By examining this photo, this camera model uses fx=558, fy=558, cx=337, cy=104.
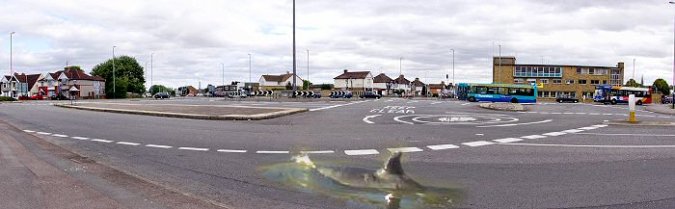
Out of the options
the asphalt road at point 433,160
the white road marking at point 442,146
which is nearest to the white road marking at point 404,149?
the asphalt road at point 433,160

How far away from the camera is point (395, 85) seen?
16550 cm

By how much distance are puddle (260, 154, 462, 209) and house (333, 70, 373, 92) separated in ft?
457

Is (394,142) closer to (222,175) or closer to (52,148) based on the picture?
(222,175)

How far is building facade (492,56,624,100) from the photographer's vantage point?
114875 millimetres

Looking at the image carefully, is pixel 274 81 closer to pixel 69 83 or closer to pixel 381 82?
pixel 381 82

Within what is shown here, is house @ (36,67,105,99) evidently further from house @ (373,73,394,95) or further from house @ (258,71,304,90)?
house @ (373,73,394,95)

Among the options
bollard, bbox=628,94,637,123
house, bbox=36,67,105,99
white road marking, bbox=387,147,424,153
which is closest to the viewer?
white road marking, bbox=387,147,424,153

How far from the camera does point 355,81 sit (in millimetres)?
153750

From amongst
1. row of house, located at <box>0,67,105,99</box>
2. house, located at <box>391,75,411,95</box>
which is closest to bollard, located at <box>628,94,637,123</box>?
row of house, located at <box>0,67,105,99</box>

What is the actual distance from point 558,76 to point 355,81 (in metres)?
55.9

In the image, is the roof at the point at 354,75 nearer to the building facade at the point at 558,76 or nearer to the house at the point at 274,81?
the house at the point at 274,81

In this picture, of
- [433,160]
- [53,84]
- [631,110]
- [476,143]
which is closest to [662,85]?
[53,84]

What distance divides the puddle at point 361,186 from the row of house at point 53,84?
120 meters

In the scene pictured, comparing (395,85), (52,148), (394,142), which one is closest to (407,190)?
(394,142)
